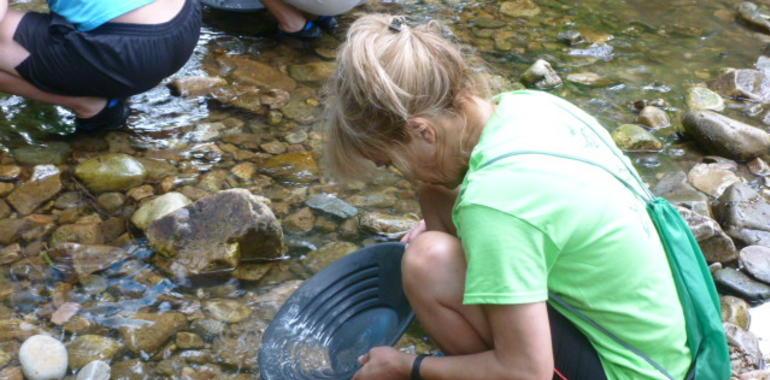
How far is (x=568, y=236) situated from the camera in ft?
4.67

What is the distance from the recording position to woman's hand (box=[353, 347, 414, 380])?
5.60 ft

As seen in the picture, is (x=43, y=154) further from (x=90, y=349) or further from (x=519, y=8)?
(x=519, y=8)

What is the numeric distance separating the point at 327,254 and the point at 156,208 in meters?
0.51

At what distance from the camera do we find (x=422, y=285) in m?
1.67

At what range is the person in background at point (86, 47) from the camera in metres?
2.57

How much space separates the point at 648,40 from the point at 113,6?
8.04ft

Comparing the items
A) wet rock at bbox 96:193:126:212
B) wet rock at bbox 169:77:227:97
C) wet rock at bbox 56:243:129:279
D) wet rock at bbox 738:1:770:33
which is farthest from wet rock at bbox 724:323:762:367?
wet rock at bbox 738:1:770:33

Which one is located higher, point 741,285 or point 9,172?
point 9,172

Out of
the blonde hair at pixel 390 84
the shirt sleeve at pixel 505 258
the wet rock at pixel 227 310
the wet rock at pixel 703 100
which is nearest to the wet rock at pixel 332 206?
the wet rock at pixel 227 310

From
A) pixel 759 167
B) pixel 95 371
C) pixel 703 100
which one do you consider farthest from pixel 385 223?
pixel 703 100

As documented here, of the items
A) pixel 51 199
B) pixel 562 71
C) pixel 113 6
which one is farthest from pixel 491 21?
pixel 51 199

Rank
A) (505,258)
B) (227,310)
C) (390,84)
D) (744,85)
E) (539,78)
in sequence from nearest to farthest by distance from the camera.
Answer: (505,258) → (390,84) → (227,310) → (539,78) → (744,85)

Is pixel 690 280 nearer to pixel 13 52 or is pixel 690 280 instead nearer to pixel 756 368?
pixel 756 368

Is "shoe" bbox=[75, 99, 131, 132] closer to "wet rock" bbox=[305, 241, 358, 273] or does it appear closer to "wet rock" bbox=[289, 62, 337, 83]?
"wet rock" bbox=[289, 62, 337, 83]
